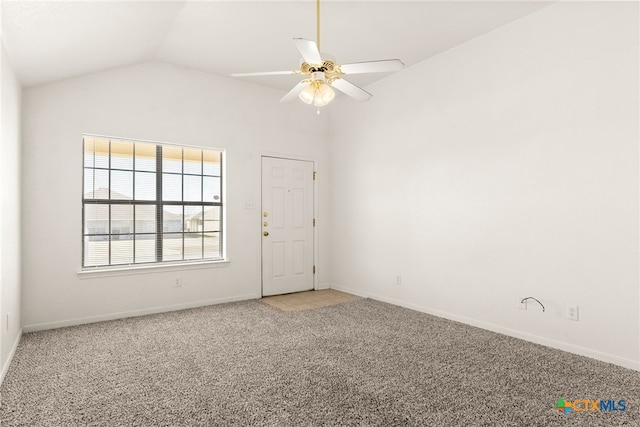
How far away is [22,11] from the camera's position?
7.29ft

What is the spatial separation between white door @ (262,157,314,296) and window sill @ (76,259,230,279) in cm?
72

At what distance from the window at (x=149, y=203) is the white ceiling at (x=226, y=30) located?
953mm

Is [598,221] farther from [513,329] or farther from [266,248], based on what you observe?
[266,248]

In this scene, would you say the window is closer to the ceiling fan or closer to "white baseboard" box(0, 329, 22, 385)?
"white baseboard" box(0, 329, 22, 385)

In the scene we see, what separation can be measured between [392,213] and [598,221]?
86.8 inches

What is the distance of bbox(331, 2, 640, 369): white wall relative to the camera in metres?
2.80

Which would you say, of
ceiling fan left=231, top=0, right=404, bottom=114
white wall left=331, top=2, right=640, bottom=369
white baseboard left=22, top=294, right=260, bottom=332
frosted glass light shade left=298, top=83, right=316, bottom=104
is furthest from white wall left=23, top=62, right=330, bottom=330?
frosted glass light shade left=298, top=83, right=316, bottom=104

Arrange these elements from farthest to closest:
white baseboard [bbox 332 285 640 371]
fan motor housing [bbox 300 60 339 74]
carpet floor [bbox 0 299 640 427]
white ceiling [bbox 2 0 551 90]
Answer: white baseboard [bbox 332 285 640 371] < white ceiling [bbox 2 0 551 90] < fan motor housing [bbox 300 60 339 74] < carpet floor [bbox 0 299 640 427]

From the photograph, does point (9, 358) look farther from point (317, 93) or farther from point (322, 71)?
point (322, 71)

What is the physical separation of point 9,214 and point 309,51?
267 centimetres

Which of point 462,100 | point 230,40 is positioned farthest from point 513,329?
point 230,40

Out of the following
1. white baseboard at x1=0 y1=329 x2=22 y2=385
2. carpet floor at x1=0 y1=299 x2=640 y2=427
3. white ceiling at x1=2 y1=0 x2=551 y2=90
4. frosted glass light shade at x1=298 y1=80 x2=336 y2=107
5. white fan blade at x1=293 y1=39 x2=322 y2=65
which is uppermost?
white ceiling at x1=2 y1=0 x2=551 y2=90

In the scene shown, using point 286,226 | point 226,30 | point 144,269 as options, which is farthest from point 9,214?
point 286,226

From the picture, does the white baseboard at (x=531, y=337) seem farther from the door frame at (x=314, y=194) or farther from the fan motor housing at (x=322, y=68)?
the fan motor housing at (x=322, y=68)
